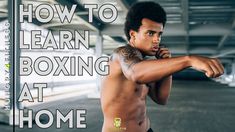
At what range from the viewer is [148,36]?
1.81 m

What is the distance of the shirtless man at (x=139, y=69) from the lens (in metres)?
1.44

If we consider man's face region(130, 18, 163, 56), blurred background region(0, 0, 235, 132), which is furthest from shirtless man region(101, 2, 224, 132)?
blurred background region(0, 0, 235, 132)

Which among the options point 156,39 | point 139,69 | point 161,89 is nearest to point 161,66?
point 139,69

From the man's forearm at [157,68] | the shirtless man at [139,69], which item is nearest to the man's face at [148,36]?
the shirtless man at [139,69]

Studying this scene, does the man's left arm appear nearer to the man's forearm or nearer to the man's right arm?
the man's right arm

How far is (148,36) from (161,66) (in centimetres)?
39

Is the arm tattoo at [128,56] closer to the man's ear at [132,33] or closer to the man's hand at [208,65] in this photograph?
the man's ear at [132,33]

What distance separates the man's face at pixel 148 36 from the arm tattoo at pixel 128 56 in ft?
0.16

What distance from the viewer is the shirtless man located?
1436 mm

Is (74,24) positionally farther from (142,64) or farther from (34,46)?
(142,64)

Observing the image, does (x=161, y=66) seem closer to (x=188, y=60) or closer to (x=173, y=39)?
(x=188, y=60)

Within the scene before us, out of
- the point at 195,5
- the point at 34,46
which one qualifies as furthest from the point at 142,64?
the point at 195,5

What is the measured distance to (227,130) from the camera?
8320 mm

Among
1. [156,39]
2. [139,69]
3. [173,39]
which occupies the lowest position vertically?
[139,69]
